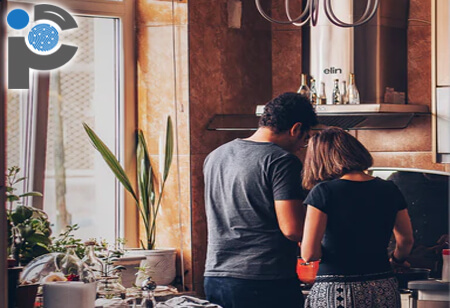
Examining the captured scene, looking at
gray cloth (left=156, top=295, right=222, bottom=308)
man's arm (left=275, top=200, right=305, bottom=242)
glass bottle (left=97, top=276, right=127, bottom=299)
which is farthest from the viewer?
man's arm (left=275, top=200, right=305, bottom=242)

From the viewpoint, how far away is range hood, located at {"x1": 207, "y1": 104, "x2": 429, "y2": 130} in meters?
3.76

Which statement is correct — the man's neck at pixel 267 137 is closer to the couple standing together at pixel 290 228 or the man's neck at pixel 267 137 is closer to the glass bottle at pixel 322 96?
the couple standing together at pixel 290 228

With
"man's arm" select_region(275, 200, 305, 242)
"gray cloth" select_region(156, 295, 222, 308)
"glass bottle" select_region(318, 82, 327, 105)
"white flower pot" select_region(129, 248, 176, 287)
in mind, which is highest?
"glass bottle" select_region(318, 82, 327, 105)

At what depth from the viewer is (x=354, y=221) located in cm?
263

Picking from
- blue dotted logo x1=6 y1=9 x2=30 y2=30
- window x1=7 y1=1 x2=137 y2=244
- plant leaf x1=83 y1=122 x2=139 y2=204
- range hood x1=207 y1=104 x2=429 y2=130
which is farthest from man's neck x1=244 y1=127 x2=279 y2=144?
blue dotted logo x1=6 y1=9 x2=30 y2=30

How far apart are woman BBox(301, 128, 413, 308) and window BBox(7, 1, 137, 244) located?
1668mm

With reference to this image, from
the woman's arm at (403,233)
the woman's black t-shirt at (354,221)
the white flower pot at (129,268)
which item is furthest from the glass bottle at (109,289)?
the white flower pot at (129,268)

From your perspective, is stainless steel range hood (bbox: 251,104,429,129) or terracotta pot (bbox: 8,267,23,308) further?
stainless steel range hood (bbox: 251,104,429,129)

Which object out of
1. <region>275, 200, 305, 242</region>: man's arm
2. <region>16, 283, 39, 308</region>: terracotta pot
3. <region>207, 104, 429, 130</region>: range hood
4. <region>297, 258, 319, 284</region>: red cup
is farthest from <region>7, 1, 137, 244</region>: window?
<region>16, 283, 39, 308</region>: terracotta pot

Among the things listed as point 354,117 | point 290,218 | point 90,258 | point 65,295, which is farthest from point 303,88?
point 65,295

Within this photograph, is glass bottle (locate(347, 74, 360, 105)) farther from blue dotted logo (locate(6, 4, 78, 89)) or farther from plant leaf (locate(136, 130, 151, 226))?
blue dotted logo (locate(6, 4, 78, 89))

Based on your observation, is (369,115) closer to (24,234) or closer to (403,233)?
(403,233)

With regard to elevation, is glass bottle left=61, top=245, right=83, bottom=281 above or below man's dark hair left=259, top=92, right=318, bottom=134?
below

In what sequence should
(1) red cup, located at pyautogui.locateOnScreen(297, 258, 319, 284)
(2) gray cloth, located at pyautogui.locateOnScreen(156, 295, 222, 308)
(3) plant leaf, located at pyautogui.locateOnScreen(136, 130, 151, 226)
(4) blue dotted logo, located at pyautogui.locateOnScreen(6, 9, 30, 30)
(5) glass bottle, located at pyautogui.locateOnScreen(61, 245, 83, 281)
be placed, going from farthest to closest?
1. (3) plant leaf, located at pyautogui.locateOnScreen(136, 130, 151, 226)
2. (4) blue dotted logo, located at pyautogui.locateOnScreen(6, 9, 30, 30)
3. (1) red cup, located at pyautogui.locateOnScreen(297, 258, 319, 284)
4. (2) gray cloth, located at pyautogui.locateOnScreen(156, 295, 222, 308)
5. (5) glass bottle, located at pyautogui.locateOnScreen(61, 245, 83, 281)
